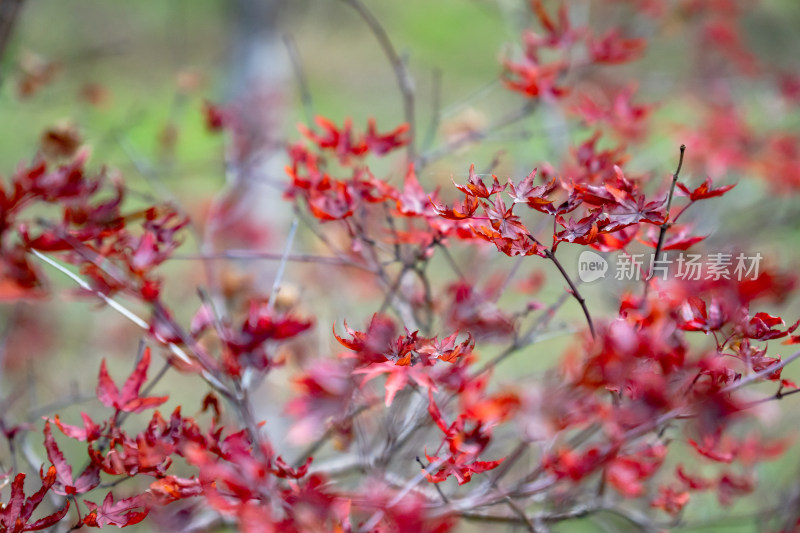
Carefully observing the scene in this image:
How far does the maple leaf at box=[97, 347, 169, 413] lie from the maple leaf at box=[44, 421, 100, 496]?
0.07 meters

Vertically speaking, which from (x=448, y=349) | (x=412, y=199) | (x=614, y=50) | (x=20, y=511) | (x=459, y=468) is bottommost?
(x=20, y=511)

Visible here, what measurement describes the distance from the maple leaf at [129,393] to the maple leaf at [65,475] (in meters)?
0.07

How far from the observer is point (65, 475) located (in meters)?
0.72

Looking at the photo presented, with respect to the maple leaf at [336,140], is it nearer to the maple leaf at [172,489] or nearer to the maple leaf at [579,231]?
the maple leaf at [579,231]

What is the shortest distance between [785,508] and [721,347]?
745 mm

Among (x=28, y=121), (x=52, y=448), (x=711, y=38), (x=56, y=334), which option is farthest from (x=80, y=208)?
(x=28, y=121)

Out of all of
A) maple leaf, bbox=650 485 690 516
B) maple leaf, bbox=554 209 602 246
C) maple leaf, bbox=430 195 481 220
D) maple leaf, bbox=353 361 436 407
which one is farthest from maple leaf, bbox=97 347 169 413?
maple leaf, bbox=650 485 690 516

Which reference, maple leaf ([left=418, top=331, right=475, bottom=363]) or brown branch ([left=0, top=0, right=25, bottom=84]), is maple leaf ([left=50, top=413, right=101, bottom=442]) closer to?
maple leaf ([left=418, top=331, right=475, bottom=363])

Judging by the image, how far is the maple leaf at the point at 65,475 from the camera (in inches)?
27.9

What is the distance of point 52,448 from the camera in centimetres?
72

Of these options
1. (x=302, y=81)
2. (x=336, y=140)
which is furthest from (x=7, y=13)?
(x=336, y=140)

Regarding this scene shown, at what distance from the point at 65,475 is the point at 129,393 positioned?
106 mm

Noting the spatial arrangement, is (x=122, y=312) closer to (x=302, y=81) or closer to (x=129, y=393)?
(x=129, y=393)

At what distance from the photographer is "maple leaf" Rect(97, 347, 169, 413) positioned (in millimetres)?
758
